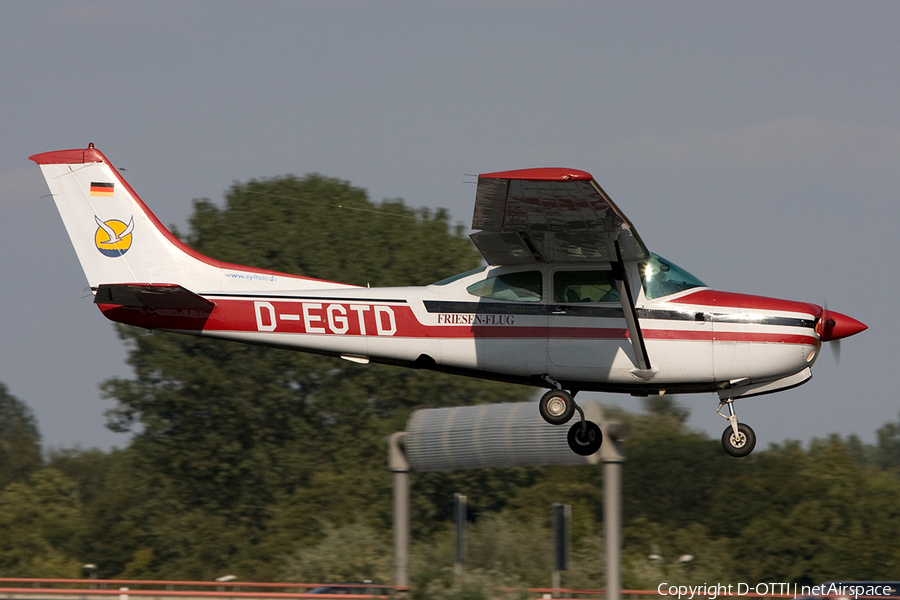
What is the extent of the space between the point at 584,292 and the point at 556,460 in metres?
9.04

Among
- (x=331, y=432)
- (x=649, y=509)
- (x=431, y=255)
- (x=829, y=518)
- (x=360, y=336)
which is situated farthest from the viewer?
(x=431, y=255)

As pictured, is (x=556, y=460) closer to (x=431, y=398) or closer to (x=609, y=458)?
(x=609, y=458)

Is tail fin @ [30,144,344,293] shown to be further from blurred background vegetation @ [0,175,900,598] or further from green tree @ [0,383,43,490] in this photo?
green tree @ [0,383,43,490]

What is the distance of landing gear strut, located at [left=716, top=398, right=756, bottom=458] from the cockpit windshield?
1.48 meters

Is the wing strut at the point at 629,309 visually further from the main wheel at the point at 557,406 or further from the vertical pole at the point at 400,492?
the vertical pole at the point at 400,492

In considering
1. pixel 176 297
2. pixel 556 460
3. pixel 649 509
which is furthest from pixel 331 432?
pixel 176 297

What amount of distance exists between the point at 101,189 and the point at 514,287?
19.5ft

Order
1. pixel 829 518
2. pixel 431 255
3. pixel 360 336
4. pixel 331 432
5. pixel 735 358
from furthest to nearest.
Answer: pixel 431 255, pixel 331 432, pixel 829 518, pixel 360 336, pixel 735 358

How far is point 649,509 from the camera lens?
39594 millimetres

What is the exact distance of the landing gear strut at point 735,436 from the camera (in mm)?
12852

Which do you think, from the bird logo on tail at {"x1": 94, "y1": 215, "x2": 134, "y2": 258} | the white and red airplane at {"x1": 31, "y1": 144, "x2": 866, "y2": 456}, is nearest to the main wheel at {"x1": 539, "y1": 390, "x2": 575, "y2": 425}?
the white and red airplane at {"x1": 31, "y1": 144, "x2": 866, "y2": 456}

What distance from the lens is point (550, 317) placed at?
505 inches

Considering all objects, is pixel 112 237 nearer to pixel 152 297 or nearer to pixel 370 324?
pixel 152 297

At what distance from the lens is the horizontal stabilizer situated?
13219mm
